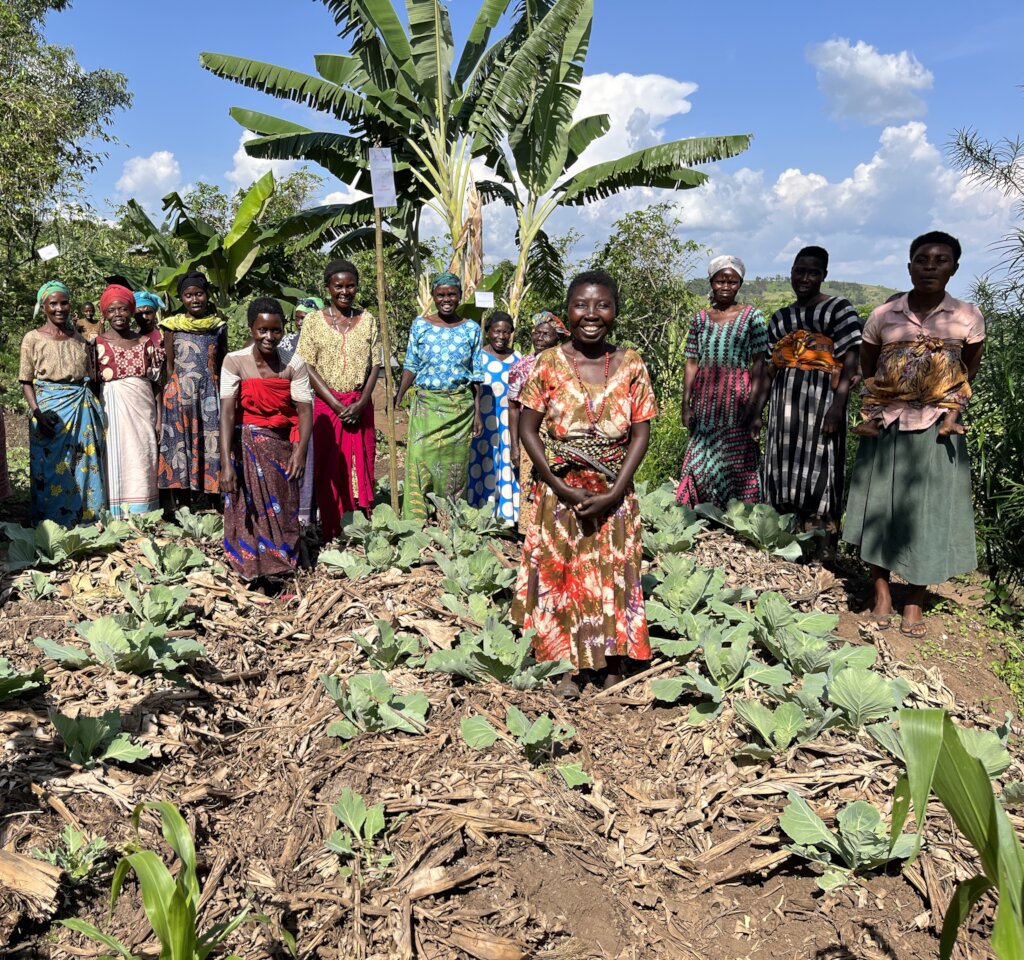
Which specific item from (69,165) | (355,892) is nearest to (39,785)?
(355,892)

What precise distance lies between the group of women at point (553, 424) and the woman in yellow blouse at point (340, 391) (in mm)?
15

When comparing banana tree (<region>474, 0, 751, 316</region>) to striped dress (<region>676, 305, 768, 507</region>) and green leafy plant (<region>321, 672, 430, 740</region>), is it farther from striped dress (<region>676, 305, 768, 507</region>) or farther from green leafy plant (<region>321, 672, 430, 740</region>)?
green leafy plant (<region>321, 672, 430, 740</region>)

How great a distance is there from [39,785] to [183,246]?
44.4ft

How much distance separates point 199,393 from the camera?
19.6ft

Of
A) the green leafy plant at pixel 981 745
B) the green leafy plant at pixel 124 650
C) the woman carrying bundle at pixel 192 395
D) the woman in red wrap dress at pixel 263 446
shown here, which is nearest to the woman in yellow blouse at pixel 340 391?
the woman in red wrap dress at pixel 263 446

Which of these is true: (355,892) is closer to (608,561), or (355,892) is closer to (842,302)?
(608,561)

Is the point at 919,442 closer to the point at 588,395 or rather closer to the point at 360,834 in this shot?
the point at 588,395

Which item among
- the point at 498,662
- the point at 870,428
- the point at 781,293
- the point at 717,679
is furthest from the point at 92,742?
the point at 781,293

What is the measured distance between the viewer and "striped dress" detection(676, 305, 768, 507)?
533cm

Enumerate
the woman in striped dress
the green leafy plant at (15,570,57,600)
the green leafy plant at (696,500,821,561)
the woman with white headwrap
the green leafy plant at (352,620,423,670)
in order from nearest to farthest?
1. the green leafy plant at (352,620,423,670)
2. the green leafy plant at (15,570,57,600)
3. the woman in striped dress
4. the green leafy plant at (696,500,821,561)
5. the woman with white headwrap

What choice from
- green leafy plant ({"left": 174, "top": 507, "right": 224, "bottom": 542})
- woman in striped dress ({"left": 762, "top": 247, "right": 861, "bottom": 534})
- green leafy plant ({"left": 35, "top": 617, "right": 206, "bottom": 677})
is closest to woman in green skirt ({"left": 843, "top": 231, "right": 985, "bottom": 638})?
woman in striped dress ({"left": 762, "top": 247, "right": 861, "bottom": 534})

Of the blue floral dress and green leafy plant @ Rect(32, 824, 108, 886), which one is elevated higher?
the blue floral dress

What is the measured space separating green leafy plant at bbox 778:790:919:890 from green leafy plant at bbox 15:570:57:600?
403 centimetres

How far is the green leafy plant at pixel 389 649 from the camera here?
3.67 metres
